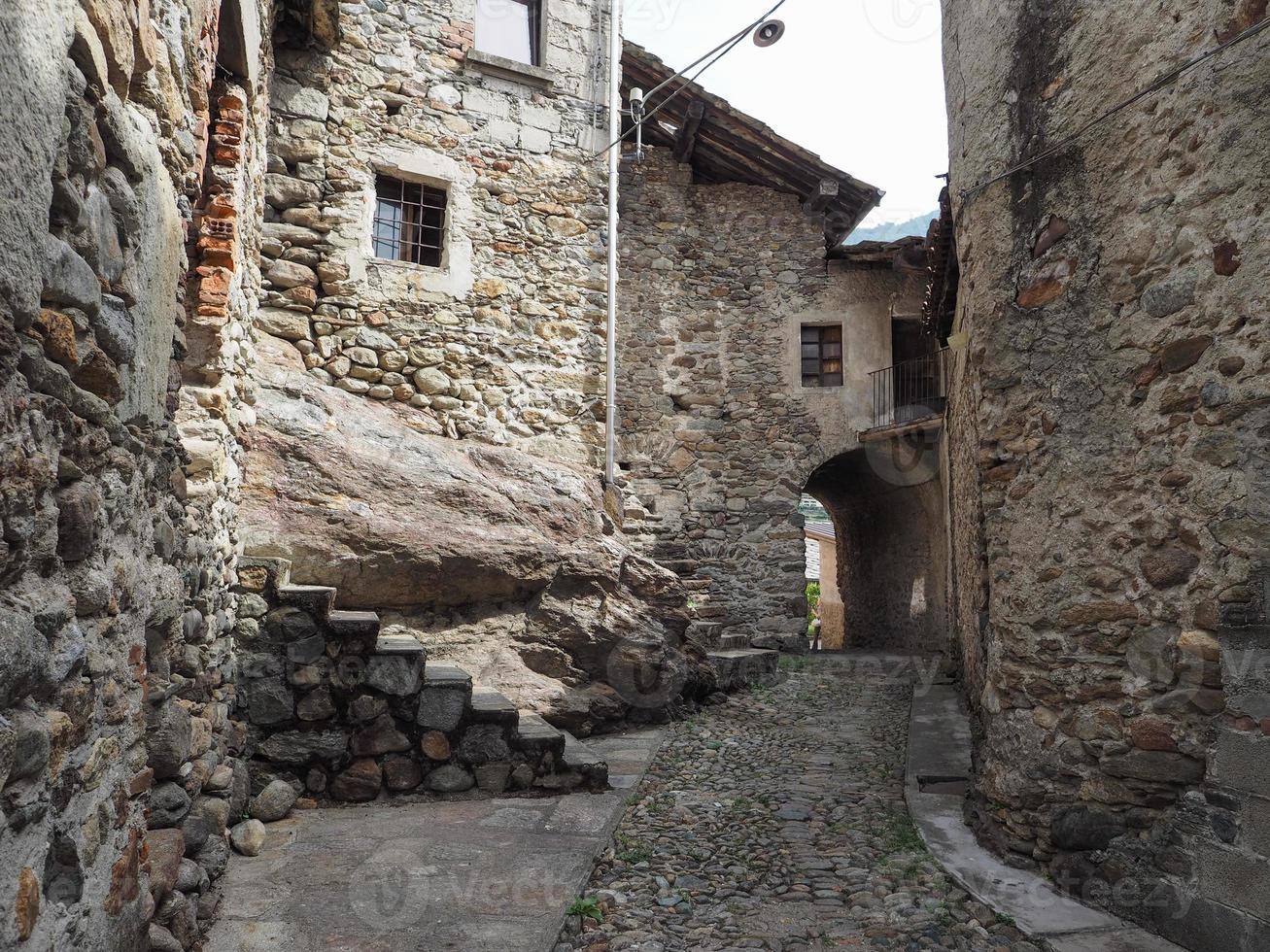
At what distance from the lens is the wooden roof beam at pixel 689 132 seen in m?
10.2

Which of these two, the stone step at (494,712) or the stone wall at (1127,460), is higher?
the stone wall at (1127,460)

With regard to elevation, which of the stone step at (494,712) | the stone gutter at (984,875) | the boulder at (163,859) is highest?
the stone step at (494,712)

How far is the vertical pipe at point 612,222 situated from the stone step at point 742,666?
2036mm

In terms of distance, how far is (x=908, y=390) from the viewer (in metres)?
11.4

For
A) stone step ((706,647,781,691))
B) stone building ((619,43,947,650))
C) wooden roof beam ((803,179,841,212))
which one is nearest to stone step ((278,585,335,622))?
stone step ((706,647,781,691))

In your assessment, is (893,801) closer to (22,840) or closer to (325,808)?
(325,808)

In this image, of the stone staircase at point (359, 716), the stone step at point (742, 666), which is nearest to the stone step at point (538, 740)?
the stone staircase at point (359, 716)

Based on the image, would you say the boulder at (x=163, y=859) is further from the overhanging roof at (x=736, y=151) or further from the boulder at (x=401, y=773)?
the overhanging roof at (x=736, y=151)

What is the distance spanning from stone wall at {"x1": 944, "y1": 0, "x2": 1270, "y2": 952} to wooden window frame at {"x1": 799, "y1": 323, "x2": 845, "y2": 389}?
25.0 ft

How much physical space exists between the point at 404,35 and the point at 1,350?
607 cm

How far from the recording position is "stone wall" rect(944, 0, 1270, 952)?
2.69 metres

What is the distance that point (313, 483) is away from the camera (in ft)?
15.7

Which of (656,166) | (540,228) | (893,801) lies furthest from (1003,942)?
(656,166)

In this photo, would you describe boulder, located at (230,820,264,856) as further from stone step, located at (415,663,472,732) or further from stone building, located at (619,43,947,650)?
stone building, located at (619,43,947,650)
